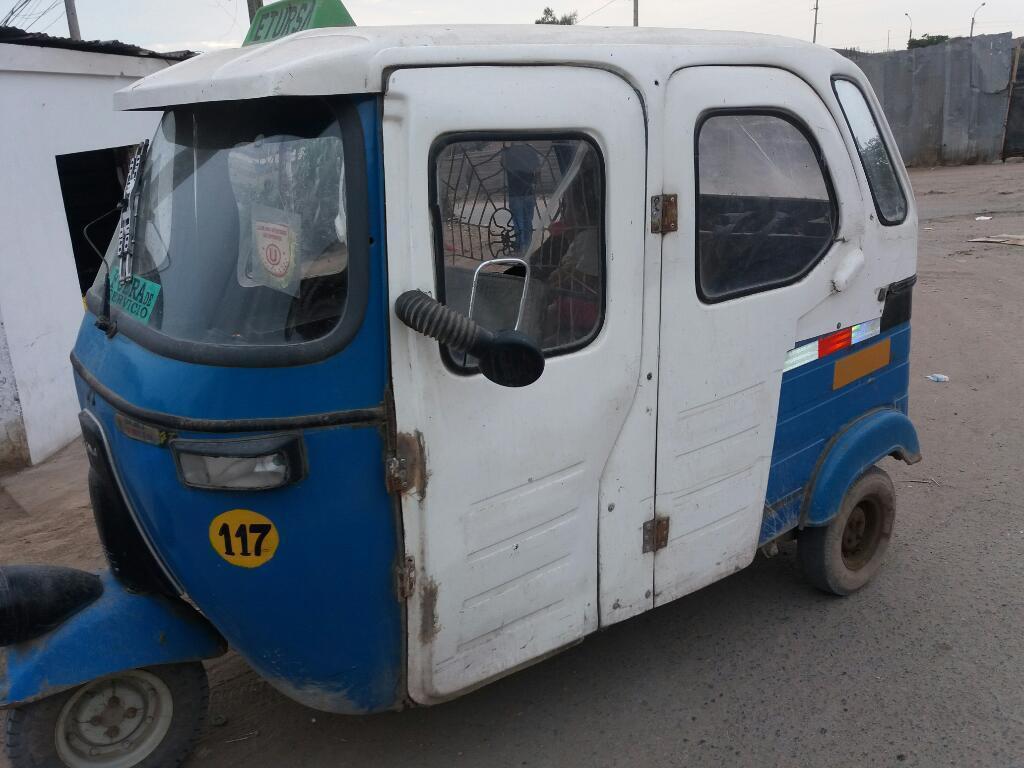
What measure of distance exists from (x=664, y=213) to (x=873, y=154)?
4.15ft

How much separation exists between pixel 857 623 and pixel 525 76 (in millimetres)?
2567

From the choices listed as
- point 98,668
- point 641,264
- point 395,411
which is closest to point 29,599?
point 98,668

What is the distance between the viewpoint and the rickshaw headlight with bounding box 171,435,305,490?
7.09ft

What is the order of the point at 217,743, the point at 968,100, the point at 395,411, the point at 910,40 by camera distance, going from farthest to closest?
the point at 910,40
the point at 968,100
the point at 217,743
the point at 395,411

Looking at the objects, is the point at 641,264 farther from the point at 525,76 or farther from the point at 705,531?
the point at 705,531

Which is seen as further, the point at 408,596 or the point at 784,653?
the point at 784,653

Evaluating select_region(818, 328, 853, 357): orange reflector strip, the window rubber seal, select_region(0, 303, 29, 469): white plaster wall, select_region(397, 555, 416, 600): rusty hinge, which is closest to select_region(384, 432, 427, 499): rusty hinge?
select_region(397, 555, 416, 600): rusty hinge

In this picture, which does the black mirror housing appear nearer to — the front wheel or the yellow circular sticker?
the yellow circular sticker

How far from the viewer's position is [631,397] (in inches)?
106

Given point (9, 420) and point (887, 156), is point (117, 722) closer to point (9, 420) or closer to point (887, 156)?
point (887, 156)

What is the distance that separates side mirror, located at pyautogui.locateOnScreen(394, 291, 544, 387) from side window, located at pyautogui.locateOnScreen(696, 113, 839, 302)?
3.10ft

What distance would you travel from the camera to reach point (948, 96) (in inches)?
723

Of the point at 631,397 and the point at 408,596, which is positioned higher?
the point at 631,397

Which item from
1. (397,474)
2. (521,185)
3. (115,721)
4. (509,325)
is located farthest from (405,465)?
(115,721)
